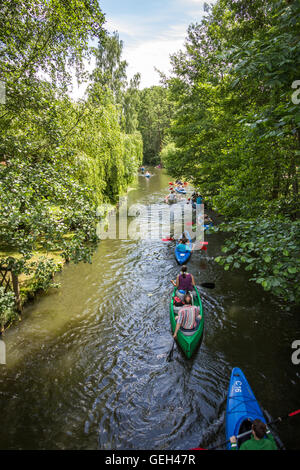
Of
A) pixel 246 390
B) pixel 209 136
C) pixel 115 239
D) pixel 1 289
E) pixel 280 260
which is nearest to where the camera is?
pixel 280 260

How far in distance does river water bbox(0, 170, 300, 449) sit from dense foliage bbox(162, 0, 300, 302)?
2.11 meters

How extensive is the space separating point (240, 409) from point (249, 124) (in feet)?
16.4

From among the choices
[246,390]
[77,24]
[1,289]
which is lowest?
→ [246,390]

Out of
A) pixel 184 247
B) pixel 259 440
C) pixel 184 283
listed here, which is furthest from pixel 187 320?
pixel 184 247

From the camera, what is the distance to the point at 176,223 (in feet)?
56.3

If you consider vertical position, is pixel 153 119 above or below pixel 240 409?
above

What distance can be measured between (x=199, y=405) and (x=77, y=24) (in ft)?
30.0

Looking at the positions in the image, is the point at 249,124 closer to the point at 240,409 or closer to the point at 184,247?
the point at 240,409

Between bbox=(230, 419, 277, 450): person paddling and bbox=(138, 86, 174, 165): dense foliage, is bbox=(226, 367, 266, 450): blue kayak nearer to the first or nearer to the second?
bbox=(230, 419, 277, 450): person paddling

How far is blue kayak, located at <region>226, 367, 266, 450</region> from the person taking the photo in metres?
4.04

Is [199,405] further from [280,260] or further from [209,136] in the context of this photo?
[209,136]

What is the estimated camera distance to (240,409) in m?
4.25

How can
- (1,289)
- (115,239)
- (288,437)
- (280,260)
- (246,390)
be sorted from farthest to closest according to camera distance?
1. (115,239)
2. (1,289)
3. (246,390)
4. (288,437)
5. (280,260)
